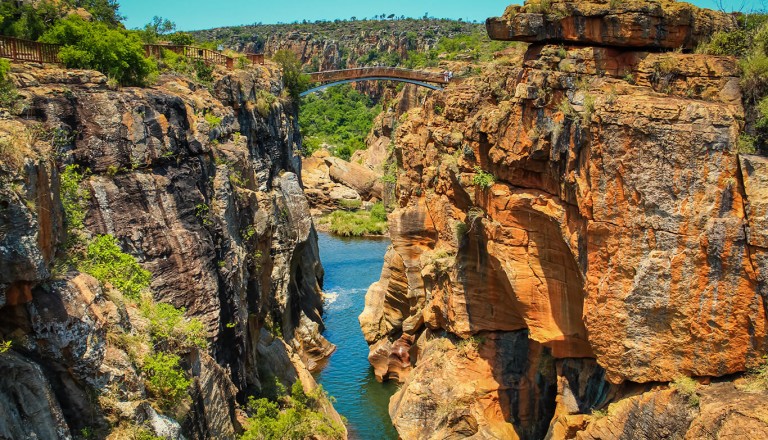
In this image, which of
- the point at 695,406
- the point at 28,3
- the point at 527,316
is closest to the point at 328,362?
the point at 527,316

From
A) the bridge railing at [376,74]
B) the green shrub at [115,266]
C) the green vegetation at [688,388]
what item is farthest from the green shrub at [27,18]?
the bridge railing at [376,74]

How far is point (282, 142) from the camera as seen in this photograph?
3806 cm

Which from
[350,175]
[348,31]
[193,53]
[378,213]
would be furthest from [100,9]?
[348,31]

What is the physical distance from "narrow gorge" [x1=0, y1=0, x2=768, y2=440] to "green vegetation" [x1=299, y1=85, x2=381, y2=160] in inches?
2009

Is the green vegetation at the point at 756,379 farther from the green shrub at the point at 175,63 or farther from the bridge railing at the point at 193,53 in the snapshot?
the bridge railing at the point at 193,53

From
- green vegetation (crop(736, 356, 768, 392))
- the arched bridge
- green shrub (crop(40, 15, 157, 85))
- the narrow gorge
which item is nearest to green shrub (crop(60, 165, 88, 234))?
the narrow gorge

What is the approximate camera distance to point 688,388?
603 inches

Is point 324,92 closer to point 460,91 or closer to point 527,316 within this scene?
point 460,91

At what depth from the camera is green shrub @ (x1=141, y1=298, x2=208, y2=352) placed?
45.8 ft

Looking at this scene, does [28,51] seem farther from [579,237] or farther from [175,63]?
[579,237]

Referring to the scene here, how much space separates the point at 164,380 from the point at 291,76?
112 ft

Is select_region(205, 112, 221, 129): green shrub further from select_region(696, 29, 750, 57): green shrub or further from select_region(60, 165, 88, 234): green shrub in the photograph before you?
select_region(696, 29, 750, 57): green shrub

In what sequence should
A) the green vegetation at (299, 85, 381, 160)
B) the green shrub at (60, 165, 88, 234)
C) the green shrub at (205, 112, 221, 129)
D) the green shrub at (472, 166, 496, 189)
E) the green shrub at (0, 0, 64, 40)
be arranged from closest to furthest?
the green shrub at (60, 165, 88, 234), the green shrub at (472, 166, 496, 189), the green shrub at (0, 0, 64, 40), the green shrub at (205, 112, 221, 129), the green vegetation at (299, 85, 381, 160)

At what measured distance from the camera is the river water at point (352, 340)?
Answer: 26812mm
